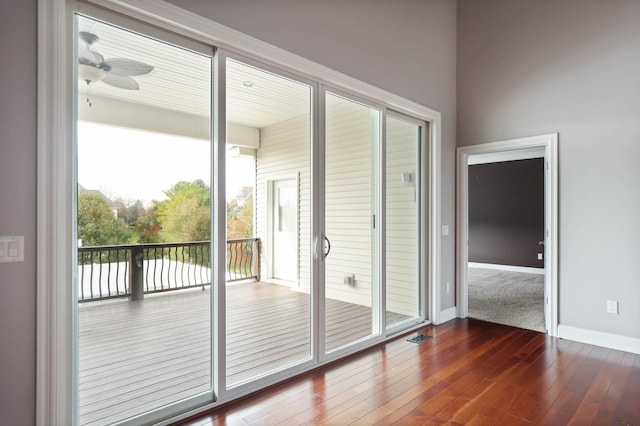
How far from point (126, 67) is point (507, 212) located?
8.75 metres

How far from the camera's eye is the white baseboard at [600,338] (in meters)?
3.47

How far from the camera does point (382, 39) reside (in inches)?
143

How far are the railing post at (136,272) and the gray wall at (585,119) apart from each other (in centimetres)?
403

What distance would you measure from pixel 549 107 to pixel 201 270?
3987 millimetres

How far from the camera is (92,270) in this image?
202 cm

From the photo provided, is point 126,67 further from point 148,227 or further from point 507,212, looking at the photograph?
point 507,212

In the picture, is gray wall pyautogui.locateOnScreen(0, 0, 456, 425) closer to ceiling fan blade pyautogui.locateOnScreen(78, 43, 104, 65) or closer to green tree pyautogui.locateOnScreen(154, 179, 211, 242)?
ceiling fan blade pyautogui.locateOnScreen(78, 43, 104, 65)

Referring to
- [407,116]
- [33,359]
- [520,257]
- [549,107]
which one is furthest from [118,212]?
[520,257]

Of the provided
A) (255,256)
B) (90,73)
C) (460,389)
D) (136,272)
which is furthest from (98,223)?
(460,389)

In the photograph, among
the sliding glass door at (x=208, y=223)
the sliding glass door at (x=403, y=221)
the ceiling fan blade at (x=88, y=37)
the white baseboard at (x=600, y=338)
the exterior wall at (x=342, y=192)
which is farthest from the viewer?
the sliding glass door at (x=403, y=221)

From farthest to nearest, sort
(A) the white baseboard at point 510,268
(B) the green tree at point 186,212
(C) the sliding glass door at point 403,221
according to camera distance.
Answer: (A) the white baseboard at point 510,268 < (C) the sliding glass door at point 403,221 < (B) the green tree at point 186,212

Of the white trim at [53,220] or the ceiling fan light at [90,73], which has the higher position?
the ceiling fan light at [90,73]

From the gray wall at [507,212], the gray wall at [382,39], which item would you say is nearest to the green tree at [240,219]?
the gray wall at [382,39]

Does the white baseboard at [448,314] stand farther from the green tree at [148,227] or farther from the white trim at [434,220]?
the green tree at [148,227]
